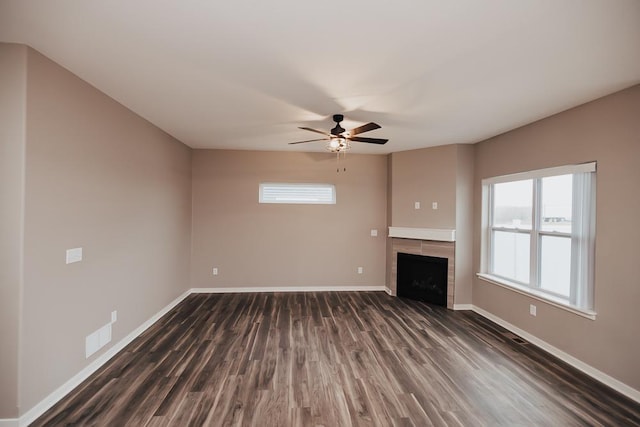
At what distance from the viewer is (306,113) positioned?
3.17 meters

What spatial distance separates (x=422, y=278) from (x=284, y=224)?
8.96ft

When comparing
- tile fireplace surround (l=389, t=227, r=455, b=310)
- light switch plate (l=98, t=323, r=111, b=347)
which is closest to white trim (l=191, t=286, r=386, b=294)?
tile fireplace surround (l=389, t=227, r=455, b=310)

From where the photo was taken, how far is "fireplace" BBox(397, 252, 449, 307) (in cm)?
464

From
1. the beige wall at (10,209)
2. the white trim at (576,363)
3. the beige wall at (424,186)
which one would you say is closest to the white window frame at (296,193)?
the beige wall at (424,186)

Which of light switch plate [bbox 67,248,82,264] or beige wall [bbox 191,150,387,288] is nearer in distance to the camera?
light switch plate [bbox 67,248,82,264]

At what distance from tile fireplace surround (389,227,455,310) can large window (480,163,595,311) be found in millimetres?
475

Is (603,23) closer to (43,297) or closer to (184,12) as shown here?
(184,12)

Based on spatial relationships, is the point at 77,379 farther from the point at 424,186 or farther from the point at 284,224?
the point at 424,186

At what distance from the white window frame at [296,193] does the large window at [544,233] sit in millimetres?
2719

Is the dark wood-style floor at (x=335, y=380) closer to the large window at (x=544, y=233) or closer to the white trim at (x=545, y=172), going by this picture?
the large window at (x=544, y=233)

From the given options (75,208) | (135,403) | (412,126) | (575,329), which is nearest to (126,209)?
(75,208)

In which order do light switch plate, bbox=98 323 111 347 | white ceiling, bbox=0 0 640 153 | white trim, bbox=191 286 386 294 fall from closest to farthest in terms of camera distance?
1. white ceiling, bbox=0 0 640 153
2. light switch plate, bbox=98 323 111 347
3. white trim, bbox=191 286 386 294

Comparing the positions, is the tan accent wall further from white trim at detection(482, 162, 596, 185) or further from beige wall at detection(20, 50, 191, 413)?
beige wall at detection(20, 50, 191, 413)

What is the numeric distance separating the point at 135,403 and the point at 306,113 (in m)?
3.15
